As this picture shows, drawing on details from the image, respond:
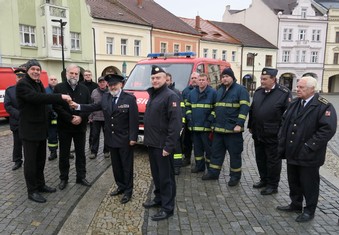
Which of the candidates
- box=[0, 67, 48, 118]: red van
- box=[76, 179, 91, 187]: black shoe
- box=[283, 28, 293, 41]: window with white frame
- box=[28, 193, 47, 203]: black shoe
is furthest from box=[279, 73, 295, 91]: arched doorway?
box=[28, 193, 47, 203]: black shoe

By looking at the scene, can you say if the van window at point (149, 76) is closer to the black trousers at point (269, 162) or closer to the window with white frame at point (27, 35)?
the black trousers at point (269, 162)

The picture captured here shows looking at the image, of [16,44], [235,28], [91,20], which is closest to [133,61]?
[91,20]

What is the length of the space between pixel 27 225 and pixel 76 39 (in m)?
24.6

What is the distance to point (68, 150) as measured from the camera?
5.34 metres

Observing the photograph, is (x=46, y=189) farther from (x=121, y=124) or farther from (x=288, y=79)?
(x=288, y=79)

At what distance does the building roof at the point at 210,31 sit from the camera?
4034 centimetres

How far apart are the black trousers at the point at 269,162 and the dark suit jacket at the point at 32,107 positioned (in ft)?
10.8

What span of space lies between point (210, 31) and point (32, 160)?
39.9 meters

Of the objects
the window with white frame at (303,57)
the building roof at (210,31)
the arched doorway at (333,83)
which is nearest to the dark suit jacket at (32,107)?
the building roof at (210,31)

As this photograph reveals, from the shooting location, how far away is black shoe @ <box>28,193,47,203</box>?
4740mm

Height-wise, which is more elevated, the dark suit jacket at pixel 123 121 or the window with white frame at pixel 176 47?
the window with white frame at pixel 176 47

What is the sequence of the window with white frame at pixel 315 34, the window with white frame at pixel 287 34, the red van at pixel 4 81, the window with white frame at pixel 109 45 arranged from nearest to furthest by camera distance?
the red van at pixel 4 81 → the window with white frame at pixel 109 45 → the window with white frame at pixel 287 34 → the window with white frame at pixel 315 34

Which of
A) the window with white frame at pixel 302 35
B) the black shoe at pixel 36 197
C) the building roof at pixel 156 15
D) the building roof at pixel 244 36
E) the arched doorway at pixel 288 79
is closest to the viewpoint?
the black shoe at pixel 36 197

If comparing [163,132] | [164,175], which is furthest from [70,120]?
[164,175]
